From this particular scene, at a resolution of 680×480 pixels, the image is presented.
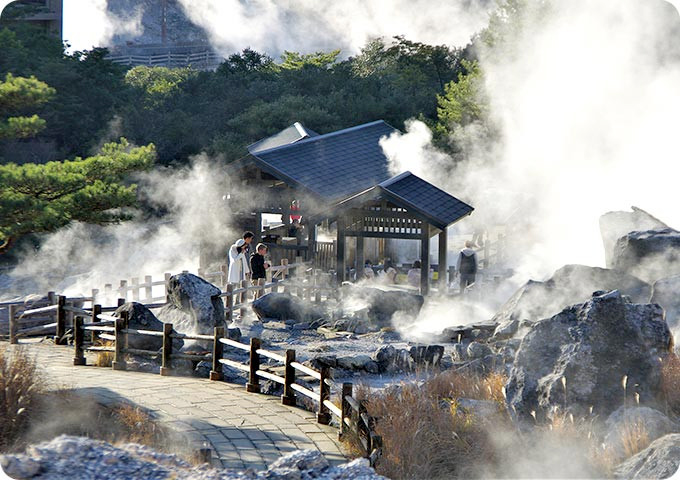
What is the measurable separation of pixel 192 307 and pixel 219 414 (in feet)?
17.2

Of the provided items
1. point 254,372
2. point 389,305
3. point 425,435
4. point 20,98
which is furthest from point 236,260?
point 425,435

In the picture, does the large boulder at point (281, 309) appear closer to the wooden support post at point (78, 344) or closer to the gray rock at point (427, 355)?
the gray rock at point (427, 355)

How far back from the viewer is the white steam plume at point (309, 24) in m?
38.3

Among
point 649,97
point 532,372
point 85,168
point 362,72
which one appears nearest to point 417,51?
point 362,72

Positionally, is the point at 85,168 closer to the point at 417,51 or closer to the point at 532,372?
the point at 532,372

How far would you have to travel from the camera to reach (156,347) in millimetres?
12594

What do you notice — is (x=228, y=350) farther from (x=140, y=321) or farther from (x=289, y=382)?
(x=289, y=382)

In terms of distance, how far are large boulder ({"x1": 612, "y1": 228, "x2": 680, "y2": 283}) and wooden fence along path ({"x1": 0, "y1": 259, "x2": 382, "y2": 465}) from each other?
19.3 ft

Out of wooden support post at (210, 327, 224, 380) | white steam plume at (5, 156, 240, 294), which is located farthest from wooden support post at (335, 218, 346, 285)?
wooden support post at (210, 327, 224, 380)

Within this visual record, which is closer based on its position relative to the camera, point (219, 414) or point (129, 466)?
point (129, 466)

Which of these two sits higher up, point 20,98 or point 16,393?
point 20,98

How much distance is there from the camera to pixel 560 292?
1484 centimetres

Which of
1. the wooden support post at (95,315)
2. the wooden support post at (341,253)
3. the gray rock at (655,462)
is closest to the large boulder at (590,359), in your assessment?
the gray rock at (655,462)

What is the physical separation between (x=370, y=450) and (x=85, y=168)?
6396 millimetres
